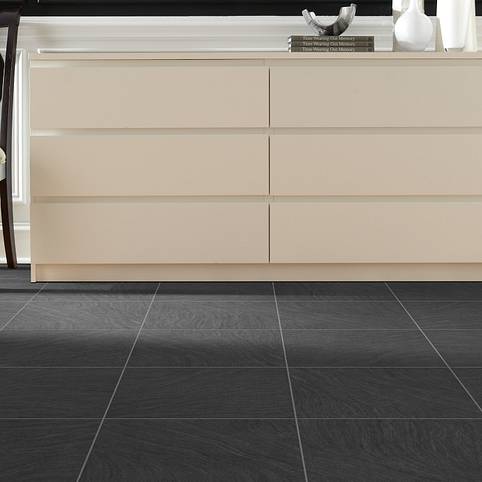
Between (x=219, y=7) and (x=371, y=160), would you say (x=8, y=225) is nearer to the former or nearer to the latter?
(x=219, y=7)

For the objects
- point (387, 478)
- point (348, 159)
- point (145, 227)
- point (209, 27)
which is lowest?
point (387, 478)

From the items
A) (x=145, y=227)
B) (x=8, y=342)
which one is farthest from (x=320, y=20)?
(x=8, y=342)

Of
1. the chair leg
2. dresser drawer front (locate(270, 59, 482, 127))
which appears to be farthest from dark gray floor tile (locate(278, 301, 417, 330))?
the chair leg

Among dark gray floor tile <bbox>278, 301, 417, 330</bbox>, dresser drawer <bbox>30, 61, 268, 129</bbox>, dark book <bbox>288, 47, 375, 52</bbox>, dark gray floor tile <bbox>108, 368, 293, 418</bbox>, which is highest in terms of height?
dark book <bbox>288, 47, 375, 52</bbox>

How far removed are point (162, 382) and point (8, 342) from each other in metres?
0.60

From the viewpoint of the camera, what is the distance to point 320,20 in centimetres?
384

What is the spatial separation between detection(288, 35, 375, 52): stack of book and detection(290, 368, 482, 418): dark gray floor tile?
1.58 m

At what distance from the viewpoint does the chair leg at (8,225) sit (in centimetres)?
361

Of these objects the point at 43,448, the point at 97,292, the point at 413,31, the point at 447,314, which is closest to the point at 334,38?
the point at 413,31

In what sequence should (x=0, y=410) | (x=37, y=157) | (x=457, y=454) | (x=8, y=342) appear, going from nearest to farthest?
(x=457, y=454)
(x=0, y=410)
(x=8, y=342)
(x=37, y=157)

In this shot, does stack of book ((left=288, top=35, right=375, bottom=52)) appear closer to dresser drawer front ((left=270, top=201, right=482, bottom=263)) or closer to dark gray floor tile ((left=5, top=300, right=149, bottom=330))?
dresser drawer front ((left=270, top=201, right=482, bottom=263))

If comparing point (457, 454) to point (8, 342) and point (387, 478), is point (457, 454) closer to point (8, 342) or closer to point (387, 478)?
point (387, 478)

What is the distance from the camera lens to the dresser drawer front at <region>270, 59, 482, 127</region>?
10.7ft

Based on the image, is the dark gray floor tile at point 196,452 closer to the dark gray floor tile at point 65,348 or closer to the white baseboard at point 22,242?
the dark gray floor tile at point 65,348
